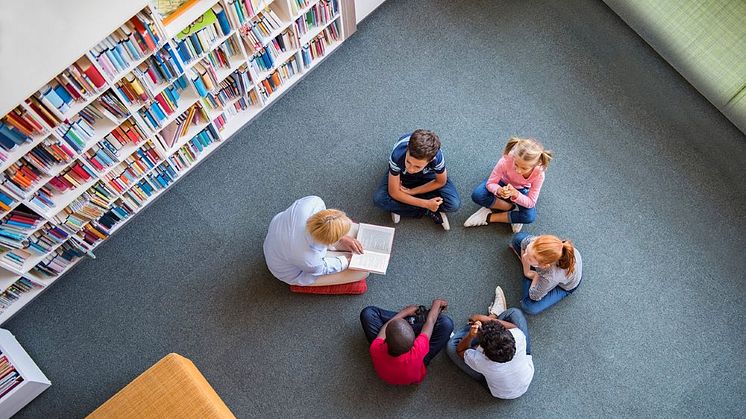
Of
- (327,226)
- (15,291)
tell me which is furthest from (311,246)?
(15,291)

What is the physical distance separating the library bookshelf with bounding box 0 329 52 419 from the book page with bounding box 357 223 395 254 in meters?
2.15

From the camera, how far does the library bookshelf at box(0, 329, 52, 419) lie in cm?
337

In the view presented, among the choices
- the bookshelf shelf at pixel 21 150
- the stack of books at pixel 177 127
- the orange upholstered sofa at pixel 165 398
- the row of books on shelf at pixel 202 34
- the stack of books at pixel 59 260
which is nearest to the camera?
the bookshelf shelf at pixel 21 150

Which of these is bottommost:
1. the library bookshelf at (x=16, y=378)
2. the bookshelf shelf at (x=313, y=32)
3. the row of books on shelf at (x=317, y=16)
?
the library bookshelf at (x=16, y=378)

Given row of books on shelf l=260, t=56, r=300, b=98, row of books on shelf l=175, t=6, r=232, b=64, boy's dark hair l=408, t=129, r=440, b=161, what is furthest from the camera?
row of books on shelf l=260, t=56, r=300, b=98

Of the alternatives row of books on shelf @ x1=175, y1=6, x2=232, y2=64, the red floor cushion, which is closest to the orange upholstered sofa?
the red floor cushion

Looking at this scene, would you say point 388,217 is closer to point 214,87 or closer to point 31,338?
point 214,87

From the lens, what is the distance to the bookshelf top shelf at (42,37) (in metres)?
2.59

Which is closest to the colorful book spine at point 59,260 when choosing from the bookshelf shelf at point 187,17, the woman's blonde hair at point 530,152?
Result: the bookshelf shelf at point 187,17

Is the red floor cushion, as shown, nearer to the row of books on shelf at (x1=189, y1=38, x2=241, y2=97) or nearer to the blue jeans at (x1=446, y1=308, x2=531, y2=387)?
the blue jeans at (x1=446, y1=308, x2=531, y2=387)

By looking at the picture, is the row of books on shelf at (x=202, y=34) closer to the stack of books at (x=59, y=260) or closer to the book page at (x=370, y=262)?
the stack of books at (x=59, y=260)

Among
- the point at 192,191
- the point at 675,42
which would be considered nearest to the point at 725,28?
the point at 675,42

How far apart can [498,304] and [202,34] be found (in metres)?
2.47

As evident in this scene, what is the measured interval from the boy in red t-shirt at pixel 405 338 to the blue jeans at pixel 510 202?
0.74 metres
